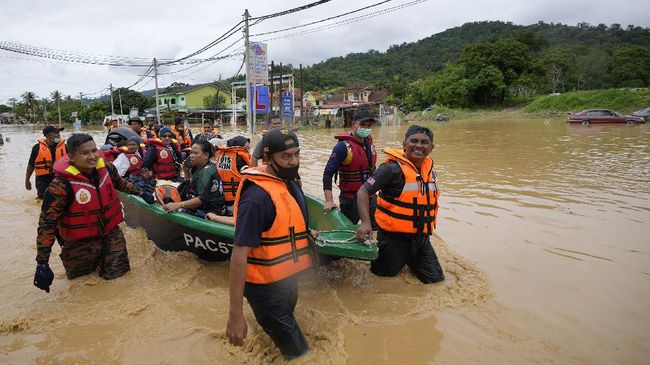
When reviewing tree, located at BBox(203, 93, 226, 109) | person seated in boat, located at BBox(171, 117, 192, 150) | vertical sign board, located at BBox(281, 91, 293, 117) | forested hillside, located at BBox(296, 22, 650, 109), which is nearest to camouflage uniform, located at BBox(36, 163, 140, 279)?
person seated in boat, located at BBox(171, 117, 192, 150)

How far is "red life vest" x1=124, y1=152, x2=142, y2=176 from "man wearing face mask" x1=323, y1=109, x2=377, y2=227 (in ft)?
11.6

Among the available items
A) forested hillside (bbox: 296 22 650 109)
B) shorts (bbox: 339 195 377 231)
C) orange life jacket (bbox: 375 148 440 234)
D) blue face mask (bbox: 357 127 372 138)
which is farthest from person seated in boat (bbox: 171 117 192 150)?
forested hillside (bbox: 296 22 650 109)

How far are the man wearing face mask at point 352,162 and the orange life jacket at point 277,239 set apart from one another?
2040mm

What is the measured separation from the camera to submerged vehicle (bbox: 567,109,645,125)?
891 inches

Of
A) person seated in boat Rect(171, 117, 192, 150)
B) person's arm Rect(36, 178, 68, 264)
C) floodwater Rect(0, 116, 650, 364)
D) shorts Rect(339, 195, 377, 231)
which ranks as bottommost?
floodwater Rect(0, 116, 650, 364)

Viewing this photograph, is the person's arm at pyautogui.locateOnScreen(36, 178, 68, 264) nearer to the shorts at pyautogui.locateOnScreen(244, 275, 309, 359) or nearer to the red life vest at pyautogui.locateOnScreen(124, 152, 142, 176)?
the shorts at pyautogui.locateOnScreen(244, 275, 309, 359)

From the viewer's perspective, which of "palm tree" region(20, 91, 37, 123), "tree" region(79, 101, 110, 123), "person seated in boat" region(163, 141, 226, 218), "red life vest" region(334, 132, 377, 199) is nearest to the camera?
"person seated in boat" region(163, 141, 226, 218)

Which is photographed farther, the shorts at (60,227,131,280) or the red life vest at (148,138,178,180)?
the red life vest at (148,138,178,180)

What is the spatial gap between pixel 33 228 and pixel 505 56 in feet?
153

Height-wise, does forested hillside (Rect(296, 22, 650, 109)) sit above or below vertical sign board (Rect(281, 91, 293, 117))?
above

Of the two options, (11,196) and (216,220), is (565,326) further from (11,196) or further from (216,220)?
(11,196)

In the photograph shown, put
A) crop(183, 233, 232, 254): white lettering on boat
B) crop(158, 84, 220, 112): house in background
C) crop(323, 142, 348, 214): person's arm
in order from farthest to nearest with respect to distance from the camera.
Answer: crop(158, 84, 220, 112): house in background < crop(323, 142, 348, 214): person's arm < crop(183, 233, 232, 254): white lettering on boat

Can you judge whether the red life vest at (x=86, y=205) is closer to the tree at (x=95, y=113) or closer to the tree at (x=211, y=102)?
the tree at (x=211, y=102)

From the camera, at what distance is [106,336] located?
3.15 meters
